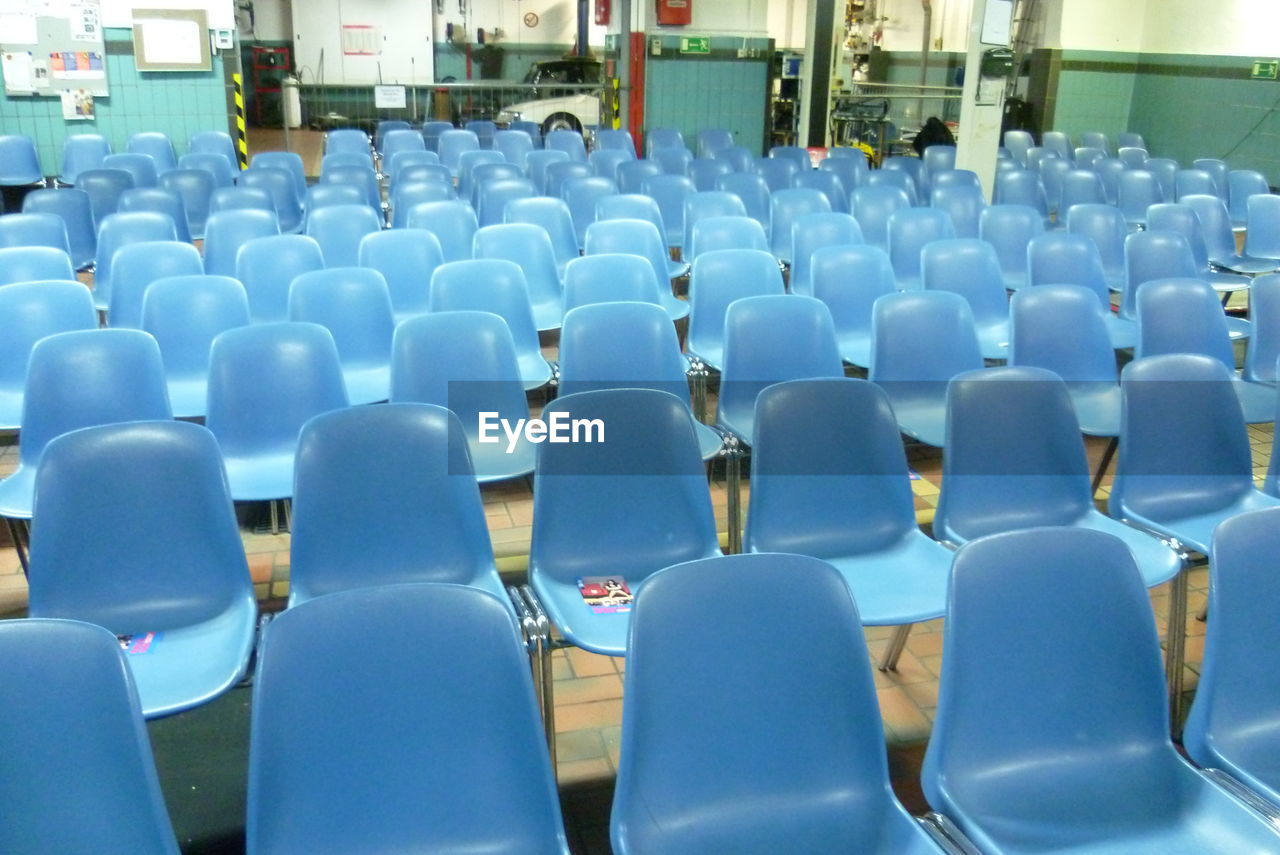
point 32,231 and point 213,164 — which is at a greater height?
point 213,164

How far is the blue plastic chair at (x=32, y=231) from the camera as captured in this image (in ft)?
16.8

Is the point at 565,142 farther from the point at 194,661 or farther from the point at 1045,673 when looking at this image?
the point at 1045,673

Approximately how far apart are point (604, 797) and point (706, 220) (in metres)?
3.51

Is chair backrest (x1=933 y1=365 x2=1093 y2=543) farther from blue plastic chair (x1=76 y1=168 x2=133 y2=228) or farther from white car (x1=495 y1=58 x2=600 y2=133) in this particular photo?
white car (x1=495 y1=58 x2=600 y2=133)

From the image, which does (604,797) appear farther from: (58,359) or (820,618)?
(58,359)

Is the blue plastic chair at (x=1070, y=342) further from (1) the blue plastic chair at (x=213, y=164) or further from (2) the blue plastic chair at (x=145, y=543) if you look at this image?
(1) the blue plastic chair at (x=213, y=164)

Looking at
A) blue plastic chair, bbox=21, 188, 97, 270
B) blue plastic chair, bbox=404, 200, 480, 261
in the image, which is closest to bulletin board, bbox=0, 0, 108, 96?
blue plastic chair, bbox=21, 188, 97, 270

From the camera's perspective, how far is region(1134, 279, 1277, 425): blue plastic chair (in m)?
4.07

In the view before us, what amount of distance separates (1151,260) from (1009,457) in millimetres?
2680

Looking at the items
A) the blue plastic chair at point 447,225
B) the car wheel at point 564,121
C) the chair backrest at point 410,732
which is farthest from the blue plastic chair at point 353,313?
the car wheel at point 564,121

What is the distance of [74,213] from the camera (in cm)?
610

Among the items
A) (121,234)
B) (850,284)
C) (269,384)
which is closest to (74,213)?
(121,234)

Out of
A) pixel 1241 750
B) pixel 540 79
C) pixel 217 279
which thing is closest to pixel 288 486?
pixel 217 279

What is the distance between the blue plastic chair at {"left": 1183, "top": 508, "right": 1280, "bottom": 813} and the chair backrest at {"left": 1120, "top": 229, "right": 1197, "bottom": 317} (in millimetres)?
3251
